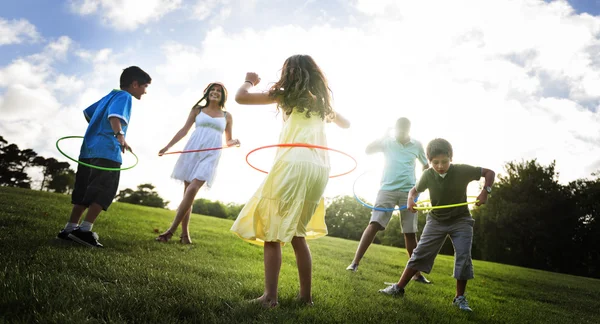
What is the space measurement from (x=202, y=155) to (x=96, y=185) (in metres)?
1.98

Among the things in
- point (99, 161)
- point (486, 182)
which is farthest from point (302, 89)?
point (99, 161)

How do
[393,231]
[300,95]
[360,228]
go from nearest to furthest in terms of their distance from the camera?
[300,95] < [360,228] < [393,231]

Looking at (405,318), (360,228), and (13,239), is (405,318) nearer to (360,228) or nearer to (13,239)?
(13,239)

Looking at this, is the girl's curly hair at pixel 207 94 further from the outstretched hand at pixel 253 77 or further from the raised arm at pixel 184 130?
the outstretched hand at pixel 253 77

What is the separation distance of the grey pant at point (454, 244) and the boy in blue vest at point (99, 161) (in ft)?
13.2

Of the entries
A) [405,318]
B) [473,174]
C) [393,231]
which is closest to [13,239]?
[405,318]

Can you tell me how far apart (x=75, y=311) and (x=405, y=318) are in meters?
2.66

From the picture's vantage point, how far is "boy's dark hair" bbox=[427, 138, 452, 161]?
441 centimetres

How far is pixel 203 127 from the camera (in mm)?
6602

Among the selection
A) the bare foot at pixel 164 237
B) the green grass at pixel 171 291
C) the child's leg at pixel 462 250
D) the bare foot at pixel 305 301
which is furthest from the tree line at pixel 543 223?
the bare foot at pixel 305 301

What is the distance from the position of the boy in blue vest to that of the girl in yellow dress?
240 centimetres

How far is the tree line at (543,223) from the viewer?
2662 cm

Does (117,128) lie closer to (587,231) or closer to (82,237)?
(82,237)

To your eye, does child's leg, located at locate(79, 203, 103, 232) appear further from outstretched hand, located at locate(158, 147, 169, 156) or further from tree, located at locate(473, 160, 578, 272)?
tree, located at locate(473, 160, 578, 272)
